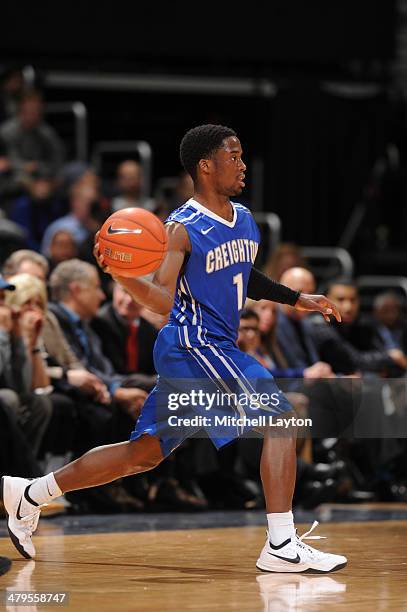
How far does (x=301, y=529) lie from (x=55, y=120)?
7890mm

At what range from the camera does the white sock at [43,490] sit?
19.4 ft

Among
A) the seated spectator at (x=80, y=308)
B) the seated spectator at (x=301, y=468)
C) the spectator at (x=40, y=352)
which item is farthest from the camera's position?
the seated spectator at (x=301, y=468)

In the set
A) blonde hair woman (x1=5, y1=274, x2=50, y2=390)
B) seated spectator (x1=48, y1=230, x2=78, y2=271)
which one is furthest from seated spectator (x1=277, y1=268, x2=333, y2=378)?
blonde hair woman (x1=5, y1=274, x2=50, y2=390)

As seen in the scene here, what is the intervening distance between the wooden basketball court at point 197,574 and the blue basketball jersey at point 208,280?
1.00 m

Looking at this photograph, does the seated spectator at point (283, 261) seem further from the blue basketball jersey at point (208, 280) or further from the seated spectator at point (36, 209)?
the blue basketball jersey at point (208, 280)

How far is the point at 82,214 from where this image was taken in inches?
451

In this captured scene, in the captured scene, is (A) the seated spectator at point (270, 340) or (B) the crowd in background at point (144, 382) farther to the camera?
(A) the seated spectator at point (270, 340)

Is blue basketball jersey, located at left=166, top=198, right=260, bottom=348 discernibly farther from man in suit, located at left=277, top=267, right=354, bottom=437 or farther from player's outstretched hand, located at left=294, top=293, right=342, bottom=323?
man in suit, located at left=277, top=267, right=354, bottom=437

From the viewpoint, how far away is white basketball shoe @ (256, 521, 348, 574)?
18.1 feet

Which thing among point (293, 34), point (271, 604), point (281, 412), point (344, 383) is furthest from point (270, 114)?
point (271, 604)

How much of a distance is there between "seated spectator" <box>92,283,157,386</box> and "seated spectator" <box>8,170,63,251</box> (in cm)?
277

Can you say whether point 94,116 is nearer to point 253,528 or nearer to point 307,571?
point 253,528

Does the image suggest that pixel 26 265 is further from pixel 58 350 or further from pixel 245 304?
pixel 245 304

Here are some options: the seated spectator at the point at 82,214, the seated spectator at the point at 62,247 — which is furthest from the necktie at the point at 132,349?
the seated spectator at the point at 82,214
